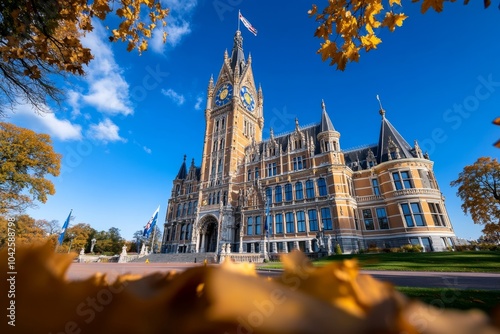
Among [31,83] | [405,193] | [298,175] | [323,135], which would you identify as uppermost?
[323,135]

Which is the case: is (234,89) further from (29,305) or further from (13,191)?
(29,305)

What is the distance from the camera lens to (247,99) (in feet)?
128

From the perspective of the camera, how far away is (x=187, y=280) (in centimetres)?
45

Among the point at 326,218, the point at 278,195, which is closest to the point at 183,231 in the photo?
the point at 278,195

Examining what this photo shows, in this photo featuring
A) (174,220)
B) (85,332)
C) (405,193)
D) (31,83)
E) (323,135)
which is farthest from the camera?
(174,220)

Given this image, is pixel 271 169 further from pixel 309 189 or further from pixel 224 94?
pixel 224 94

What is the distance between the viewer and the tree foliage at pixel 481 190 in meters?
22.7

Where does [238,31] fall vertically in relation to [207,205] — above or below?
above

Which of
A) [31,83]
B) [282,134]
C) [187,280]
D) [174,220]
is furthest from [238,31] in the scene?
[187,280]

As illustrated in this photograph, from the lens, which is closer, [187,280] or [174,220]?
[187,280]

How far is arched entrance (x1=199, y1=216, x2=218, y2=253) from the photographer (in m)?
30.0

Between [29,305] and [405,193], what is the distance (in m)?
25.7

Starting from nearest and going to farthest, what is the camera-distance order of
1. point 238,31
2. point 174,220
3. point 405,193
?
point 405,193 → point 174,220 → point 238,31

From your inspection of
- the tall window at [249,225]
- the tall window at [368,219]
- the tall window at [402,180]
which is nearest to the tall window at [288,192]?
the tall window at [249,225]
